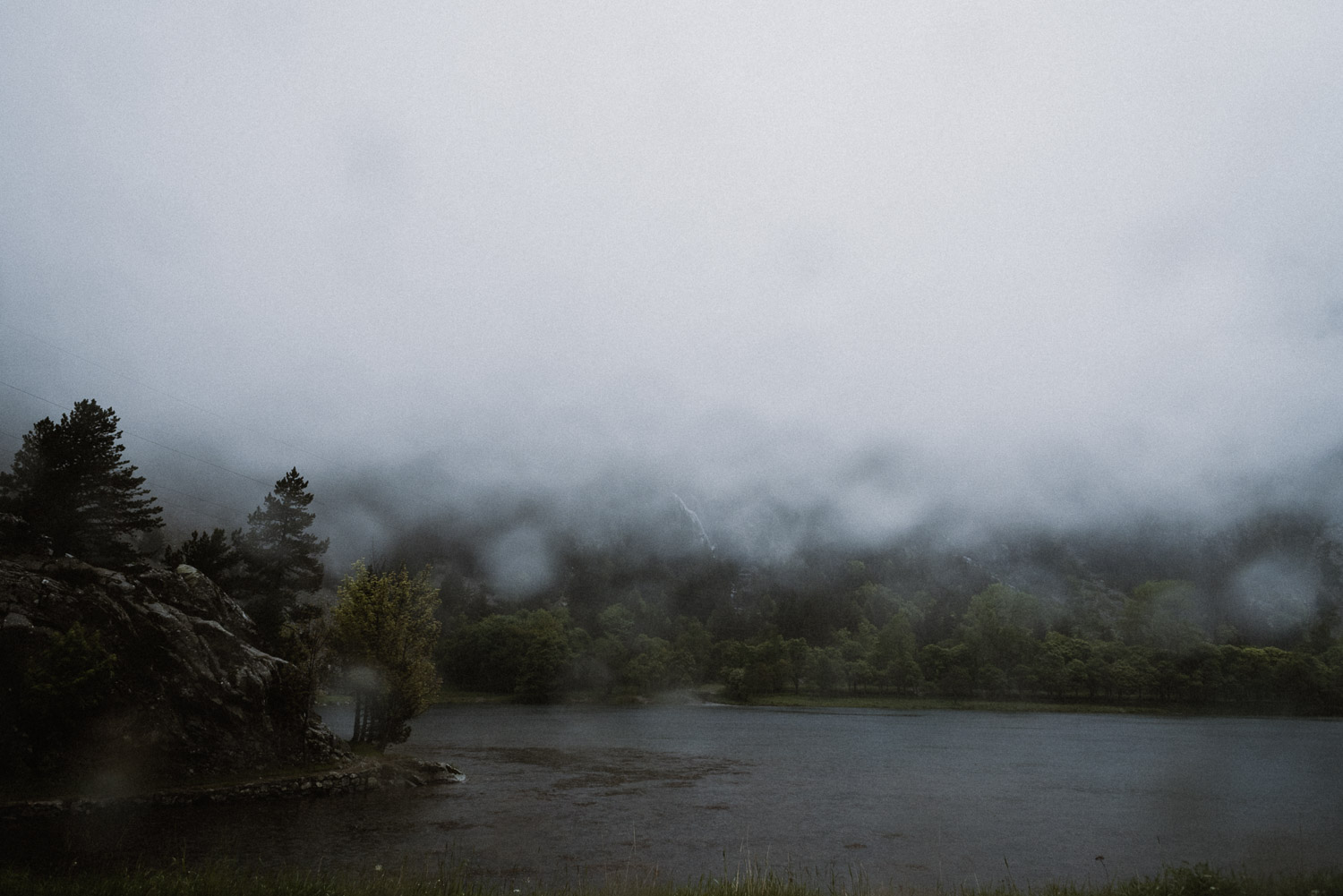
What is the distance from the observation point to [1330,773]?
66688mm

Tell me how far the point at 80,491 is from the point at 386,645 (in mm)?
24921

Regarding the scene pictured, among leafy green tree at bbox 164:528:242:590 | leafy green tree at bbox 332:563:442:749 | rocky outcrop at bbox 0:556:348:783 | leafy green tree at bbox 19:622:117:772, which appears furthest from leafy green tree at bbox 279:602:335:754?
leafy green tree at bbox 164:528:242:590

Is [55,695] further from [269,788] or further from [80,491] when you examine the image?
[80,491]

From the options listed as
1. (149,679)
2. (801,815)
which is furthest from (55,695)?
(801,815)

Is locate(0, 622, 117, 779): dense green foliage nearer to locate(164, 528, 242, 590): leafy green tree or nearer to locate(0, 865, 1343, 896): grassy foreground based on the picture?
locate(0, 865, 1343, 896): grassy foreground

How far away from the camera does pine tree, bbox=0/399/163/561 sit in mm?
48312

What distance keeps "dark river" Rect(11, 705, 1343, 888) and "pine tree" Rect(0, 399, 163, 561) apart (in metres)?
25.8

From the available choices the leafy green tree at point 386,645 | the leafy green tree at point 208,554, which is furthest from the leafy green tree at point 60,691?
the leafy green tree at point 208,554

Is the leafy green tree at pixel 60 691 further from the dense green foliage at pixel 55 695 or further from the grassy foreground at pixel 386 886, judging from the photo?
the grassy foreground at pixel 386 886

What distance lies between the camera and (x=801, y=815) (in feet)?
144

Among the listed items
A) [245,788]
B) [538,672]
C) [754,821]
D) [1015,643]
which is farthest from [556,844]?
[1015,643]

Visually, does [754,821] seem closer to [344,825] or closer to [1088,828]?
[1088,828]

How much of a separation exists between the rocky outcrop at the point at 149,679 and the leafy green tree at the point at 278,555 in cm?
2392

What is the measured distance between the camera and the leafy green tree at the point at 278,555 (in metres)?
68.2
